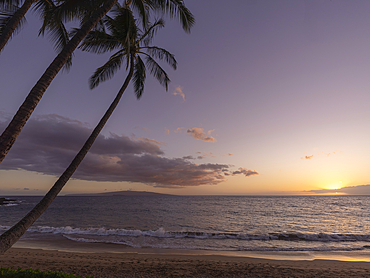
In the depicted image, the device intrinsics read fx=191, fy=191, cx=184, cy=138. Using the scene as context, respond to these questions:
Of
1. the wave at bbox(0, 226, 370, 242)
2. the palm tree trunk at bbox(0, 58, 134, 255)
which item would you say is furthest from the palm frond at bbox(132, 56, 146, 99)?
the wave at bbox(0, 226, 370, 242)

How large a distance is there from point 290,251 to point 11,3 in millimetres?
19036

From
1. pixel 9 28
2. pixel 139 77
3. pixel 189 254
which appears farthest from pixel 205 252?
pixel 9 28

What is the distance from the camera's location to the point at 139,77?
37.6ft

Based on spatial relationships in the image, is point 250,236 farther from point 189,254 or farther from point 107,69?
point 107,69

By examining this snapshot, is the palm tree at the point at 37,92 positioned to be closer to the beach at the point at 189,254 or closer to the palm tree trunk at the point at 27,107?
the palm tree trunk at the point at 27,107

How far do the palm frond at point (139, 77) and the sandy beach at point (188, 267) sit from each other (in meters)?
9.03

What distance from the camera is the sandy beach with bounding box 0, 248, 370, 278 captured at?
26.7ft

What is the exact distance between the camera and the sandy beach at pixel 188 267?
26.7ft

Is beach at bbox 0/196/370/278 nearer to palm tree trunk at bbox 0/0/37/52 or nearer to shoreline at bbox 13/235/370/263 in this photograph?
shoreline at bbox 13/235/370/263

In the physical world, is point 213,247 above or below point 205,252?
below

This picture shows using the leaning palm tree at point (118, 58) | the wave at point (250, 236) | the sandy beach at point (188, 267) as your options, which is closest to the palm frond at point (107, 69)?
the leaning palm tree at point (118, 58)

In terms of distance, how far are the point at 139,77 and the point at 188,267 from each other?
412 inches

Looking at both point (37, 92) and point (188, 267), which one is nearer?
point (37, 92)

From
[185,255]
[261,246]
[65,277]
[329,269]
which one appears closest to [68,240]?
[185,255]
